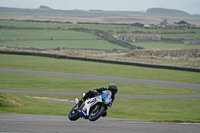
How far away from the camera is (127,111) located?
2456 centimetres

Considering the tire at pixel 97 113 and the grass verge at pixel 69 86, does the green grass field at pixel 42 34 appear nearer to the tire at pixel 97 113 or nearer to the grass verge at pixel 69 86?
the grass verge at pixel 69 86

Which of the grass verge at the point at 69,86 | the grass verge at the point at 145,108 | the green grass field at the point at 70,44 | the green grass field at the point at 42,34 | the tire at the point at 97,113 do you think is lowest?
the green grass field at the point at 70,44

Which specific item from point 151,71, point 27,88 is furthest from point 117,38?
point 27,88

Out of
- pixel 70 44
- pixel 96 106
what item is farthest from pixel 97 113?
pixel 70 44

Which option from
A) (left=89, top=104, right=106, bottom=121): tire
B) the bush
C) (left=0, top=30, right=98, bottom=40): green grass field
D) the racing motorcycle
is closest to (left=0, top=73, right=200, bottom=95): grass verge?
the bush

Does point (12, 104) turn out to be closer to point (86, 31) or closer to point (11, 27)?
point (11, 27)

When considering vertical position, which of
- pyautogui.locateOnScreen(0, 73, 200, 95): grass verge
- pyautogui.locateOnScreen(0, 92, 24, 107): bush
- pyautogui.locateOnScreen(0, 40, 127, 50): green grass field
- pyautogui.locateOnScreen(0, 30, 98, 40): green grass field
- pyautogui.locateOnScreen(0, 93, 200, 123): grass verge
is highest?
pyautogui.locateOnScreen(0, 92, 24, 107): bush

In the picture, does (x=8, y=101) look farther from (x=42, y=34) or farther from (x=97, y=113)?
(x=42, y=34)

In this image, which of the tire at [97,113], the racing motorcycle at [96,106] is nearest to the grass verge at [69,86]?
the racing motorcycle at [96,106]

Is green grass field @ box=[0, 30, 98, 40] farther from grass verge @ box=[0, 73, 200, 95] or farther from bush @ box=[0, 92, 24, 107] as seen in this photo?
bush @ box=[0, 92, 24, 107]

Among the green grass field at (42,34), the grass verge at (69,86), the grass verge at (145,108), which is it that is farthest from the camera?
the green grass field at (42,34)

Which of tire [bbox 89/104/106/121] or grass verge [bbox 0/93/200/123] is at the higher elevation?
tire [bbox 89/104/106/121]

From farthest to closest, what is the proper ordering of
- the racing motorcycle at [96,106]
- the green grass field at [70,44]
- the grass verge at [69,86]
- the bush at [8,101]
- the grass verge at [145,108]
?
the green grass field at [70,44], the grass verge at [69,86], the grass verge at [145,108], the bush at [8,101], the racing motorcycle at [96,106]

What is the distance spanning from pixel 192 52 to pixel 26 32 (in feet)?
228
